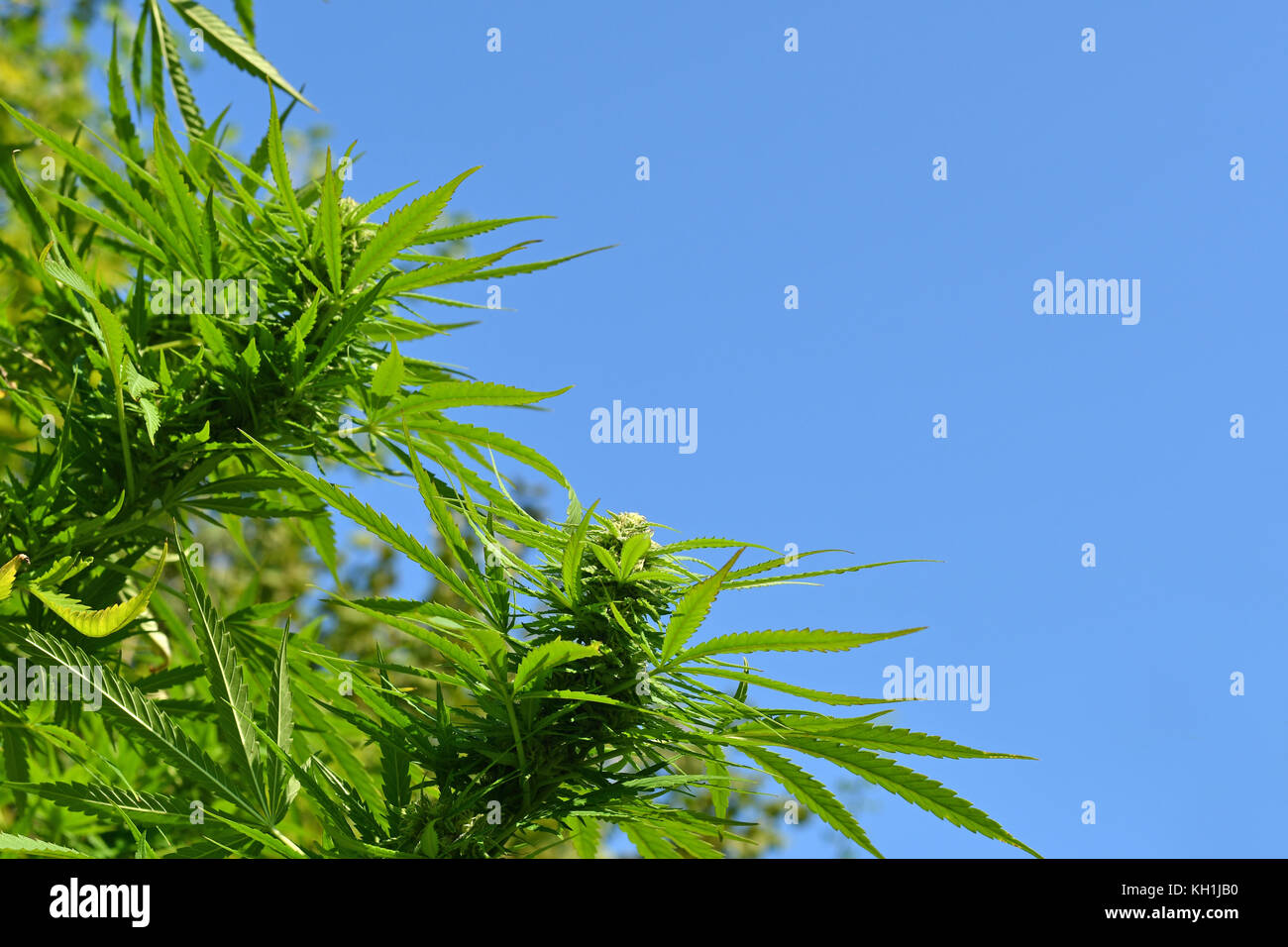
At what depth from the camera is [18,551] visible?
1462 millimetres

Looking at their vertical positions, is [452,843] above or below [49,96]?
below

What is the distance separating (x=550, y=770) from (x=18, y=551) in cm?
89

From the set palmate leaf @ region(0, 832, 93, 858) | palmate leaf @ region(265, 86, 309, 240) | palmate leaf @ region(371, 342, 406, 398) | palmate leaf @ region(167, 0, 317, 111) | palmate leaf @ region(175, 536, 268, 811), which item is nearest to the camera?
→ palmate leaf @ region(0, 832, 93, 858)

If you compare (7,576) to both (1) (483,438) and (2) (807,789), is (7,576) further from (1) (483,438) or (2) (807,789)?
(2) (807,789)

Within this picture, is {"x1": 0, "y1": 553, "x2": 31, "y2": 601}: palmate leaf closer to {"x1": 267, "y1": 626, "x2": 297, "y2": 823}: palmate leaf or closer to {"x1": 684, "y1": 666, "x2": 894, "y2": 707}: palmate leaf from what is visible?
{"x1": 267, "y1": 626, "x2": 297, "y2": 823}: palmate leaf

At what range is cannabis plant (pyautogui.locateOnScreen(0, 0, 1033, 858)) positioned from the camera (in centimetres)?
116

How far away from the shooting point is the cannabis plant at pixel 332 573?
1162 millimetres

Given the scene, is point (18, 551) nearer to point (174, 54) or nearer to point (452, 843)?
point (452, 843)

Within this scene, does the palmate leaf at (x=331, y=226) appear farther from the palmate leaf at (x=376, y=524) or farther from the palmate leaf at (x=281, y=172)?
the palmate leaf at (x=376, y=524)

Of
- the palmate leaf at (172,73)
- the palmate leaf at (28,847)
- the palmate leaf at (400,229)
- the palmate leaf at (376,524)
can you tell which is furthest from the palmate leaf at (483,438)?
the palmate leaf at (172,73)

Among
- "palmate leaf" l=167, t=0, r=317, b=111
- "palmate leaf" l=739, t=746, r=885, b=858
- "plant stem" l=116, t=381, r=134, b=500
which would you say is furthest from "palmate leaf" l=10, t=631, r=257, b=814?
"palmate leaf" l=167, t=0, r=317, b=111
